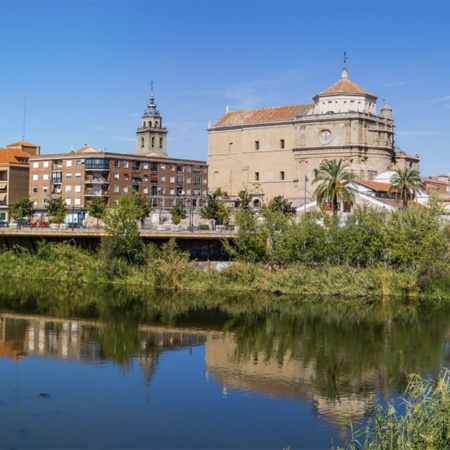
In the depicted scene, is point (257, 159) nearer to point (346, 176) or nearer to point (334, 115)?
point (334, 115)

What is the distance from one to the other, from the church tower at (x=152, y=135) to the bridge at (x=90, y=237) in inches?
3061

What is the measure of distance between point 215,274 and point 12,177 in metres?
50.3

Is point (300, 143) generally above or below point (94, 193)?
above

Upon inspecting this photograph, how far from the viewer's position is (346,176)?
52.3m

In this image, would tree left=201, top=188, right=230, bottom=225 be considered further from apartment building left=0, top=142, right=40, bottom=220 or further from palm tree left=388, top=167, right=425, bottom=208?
apartment building left=0, top=142, right=40, bottom=220

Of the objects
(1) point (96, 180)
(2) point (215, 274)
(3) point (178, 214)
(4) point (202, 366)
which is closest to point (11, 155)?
(1) point (96, 180)

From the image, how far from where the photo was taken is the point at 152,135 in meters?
136

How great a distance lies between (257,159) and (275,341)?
56.4m

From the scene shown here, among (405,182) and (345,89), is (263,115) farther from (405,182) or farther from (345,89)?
(405,182)

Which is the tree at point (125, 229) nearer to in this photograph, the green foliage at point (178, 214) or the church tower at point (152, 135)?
the green foliage at point (178, 214)

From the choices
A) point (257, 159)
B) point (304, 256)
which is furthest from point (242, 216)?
point (257, 159)

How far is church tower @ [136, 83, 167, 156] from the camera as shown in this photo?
136m

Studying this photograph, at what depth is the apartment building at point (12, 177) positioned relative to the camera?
3610 inches

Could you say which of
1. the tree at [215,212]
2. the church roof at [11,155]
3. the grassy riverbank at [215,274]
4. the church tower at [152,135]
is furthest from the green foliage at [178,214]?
the church tower at [152,135]
